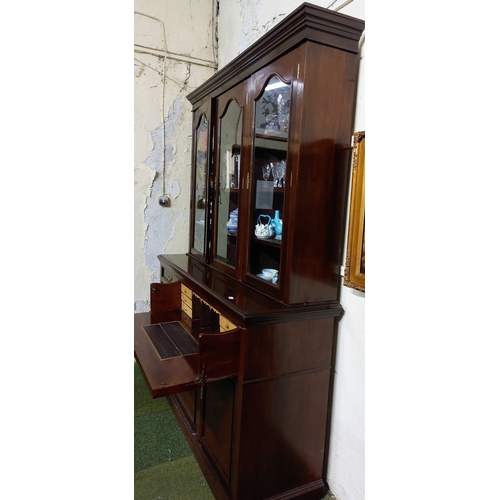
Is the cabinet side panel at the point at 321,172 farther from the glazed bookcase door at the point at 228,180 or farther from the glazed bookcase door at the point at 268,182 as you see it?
the glazed bookcase door at the point at 228,180

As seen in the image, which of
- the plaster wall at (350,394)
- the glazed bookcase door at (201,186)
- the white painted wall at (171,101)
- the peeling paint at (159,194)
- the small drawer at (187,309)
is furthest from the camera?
the peeling paint at (159,194)

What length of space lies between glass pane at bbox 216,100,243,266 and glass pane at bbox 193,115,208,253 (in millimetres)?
161

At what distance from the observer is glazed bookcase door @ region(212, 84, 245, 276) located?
1577mm

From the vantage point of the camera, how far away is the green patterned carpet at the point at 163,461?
55.5 inches

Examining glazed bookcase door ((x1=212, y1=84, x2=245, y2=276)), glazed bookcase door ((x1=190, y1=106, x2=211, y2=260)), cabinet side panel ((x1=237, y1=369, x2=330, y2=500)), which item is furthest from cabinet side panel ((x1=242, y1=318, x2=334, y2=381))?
glazed bookcase door ((x1=190, y1=106, x2=211, y2=260))

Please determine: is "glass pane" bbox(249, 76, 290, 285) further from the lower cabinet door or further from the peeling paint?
the peeling paint

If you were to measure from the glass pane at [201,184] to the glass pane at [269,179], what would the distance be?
1.79 ft

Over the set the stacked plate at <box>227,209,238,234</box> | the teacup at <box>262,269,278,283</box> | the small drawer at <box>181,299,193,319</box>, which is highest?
the stacked plate at <box>227,209,238,234</box>

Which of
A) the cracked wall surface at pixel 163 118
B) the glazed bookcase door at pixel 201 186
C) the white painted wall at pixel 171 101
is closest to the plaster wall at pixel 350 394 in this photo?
the glazed bookcase door at pixel 201 186
